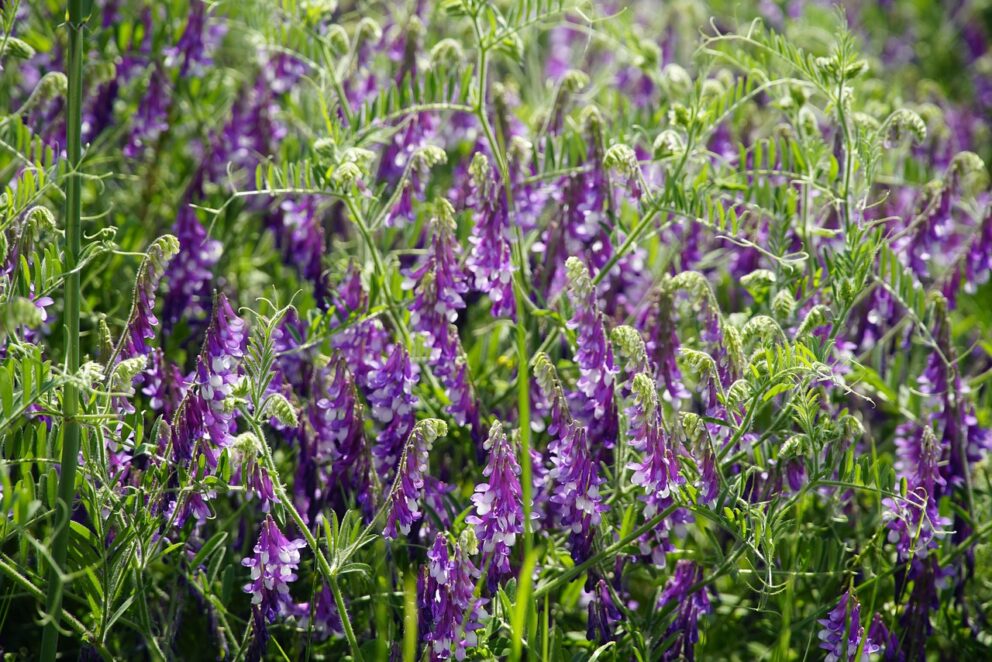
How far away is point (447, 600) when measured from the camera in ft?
6.62

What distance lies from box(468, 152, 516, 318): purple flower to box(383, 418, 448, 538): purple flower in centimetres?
42

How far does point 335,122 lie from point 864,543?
1.53 m

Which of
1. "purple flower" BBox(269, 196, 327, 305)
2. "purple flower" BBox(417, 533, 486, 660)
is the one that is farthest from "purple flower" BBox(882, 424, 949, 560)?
"purple flower" BBox(269, 196, 327, 305)

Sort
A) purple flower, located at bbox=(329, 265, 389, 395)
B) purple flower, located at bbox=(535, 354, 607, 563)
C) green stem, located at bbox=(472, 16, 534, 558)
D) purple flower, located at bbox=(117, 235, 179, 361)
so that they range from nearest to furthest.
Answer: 1. green stem, located at bbox=(472, 16, 534, 558)
2. purple flower, located at bbox=(117, 235, 179, 361)
3. purple flower, located at bbox=(535, 354, 607, 563)
4. purple flower, located at bbox=(329, 265, 389, 395)

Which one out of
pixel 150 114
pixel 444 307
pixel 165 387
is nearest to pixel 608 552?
pixel 444 307

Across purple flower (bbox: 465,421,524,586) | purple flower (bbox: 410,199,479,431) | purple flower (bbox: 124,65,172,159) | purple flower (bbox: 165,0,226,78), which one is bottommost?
purple flower (bbox: 465,421,524,586)

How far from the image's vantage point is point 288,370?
8.46 ft

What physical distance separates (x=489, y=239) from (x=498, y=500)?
1.94 ft

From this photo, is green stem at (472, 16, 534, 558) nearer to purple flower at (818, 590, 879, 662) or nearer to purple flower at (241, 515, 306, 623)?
purple flower at (241, 515, 306, 623)

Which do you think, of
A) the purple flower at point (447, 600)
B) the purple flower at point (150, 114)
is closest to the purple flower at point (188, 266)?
the purple flower at point (150, 114)

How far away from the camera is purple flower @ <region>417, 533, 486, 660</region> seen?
2014mm

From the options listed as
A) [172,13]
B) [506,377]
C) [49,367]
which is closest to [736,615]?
[506,377]

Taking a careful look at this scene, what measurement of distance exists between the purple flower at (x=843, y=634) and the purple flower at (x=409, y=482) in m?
0.84

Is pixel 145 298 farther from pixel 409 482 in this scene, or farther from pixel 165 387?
pixel 409 482
